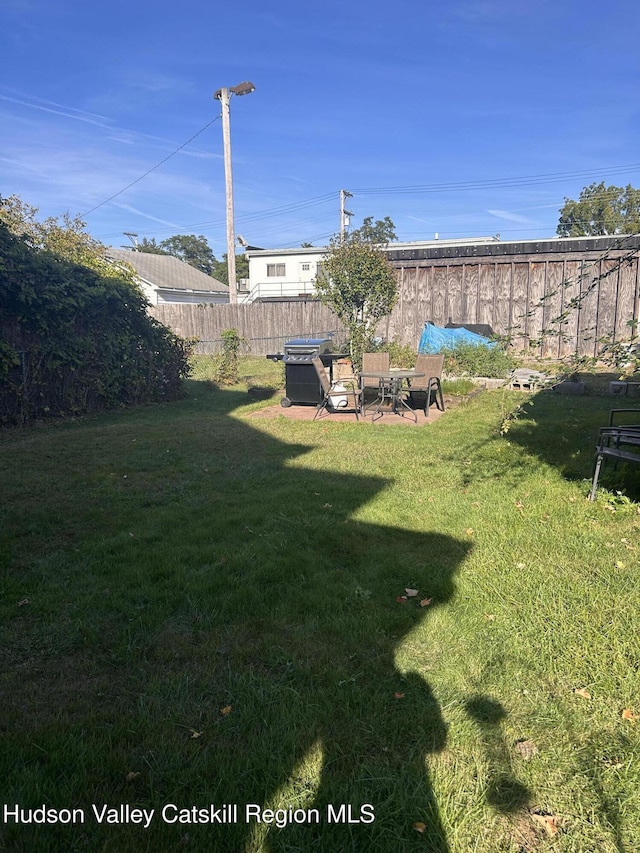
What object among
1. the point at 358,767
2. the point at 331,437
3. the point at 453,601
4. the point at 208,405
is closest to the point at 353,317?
the point at 208,405

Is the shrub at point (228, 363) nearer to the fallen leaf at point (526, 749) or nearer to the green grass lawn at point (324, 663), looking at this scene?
the green grass lawn at point (324, 663)

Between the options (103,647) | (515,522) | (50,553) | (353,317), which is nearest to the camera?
(103,647)

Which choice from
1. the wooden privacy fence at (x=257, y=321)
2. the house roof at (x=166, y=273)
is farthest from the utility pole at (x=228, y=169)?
the house roof at (x=166, y=273)

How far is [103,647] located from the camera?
283cm

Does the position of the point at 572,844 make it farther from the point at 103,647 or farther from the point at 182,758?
the point at 103,647

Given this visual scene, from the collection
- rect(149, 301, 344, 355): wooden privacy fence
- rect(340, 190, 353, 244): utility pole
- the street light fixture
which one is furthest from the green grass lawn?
rect(340, 190, 353, 244): utility pole

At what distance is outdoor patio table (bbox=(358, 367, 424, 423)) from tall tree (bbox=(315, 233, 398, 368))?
9.99 feet

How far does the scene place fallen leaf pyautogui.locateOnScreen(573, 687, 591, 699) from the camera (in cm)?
243

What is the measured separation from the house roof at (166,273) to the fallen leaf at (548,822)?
34266mm

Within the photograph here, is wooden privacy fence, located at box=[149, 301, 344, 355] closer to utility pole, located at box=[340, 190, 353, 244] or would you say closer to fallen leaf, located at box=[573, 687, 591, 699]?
fallen leaf, located at box=[573, 687, 591, 699]

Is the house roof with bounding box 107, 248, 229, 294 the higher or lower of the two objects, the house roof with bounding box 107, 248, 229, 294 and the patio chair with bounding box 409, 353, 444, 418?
the higher

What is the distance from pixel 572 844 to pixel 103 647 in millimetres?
2177

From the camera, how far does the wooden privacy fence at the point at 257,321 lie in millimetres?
19688

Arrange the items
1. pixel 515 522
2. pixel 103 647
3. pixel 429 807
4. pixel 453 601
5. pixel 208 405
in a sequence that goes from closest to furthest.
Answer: pixel 429 807
pixel 103 647
pixel 453 601
pixel 515 522
pixel 208 405
